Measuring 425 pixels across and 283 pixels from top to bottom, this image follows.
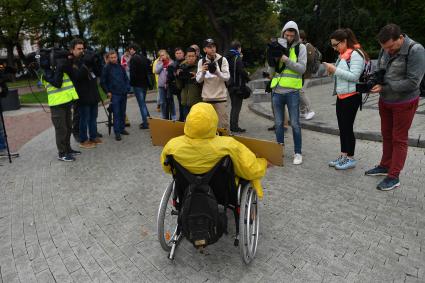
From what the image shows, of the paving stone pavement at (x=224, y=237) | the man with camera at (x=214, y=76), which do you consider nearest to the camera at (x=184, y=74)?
the man with camera at (x=214, y=76)

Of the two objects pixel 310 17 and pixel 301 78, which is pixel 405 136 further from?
pixel 310 17

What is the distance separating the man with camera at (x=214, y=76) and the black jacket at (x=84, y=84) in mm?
2252

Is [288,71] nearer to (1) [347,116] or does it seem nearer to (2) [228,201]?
(1) [347,116]

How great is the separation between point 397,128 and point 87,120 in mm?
5648

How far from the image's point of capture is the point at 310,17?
2633 cm

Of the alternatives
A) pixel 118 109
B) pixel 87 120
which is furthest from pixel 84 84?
pixel 118 109

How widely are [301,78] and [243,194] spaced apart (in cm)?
271

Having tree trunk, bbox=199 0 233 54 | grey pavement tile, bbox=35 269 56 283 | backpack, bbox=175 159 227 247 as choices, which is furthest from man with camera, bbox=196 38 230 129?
tree trunk, bbox=199 0 233 54

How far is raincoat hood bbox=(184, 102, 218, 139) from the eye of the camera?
2.78 meters

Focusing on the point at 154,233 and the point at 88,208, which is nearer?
the point at 154,233

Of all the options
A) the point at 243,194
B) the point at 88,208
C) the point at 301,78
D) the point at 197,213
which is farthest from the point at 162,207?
the point at 301,78

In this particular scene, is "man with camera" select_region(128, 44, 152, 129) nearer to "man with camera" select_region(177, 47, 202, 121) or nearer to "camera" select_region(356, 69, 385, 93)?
"man with camera" select_region(177, 47, 202, 121)

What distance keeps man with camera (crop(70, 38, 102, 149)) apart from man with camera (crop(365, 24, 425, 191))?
16.0ft

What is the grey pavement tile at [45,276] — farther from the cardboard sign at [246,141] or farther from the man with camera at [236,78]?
the man with camera at [236,78]
